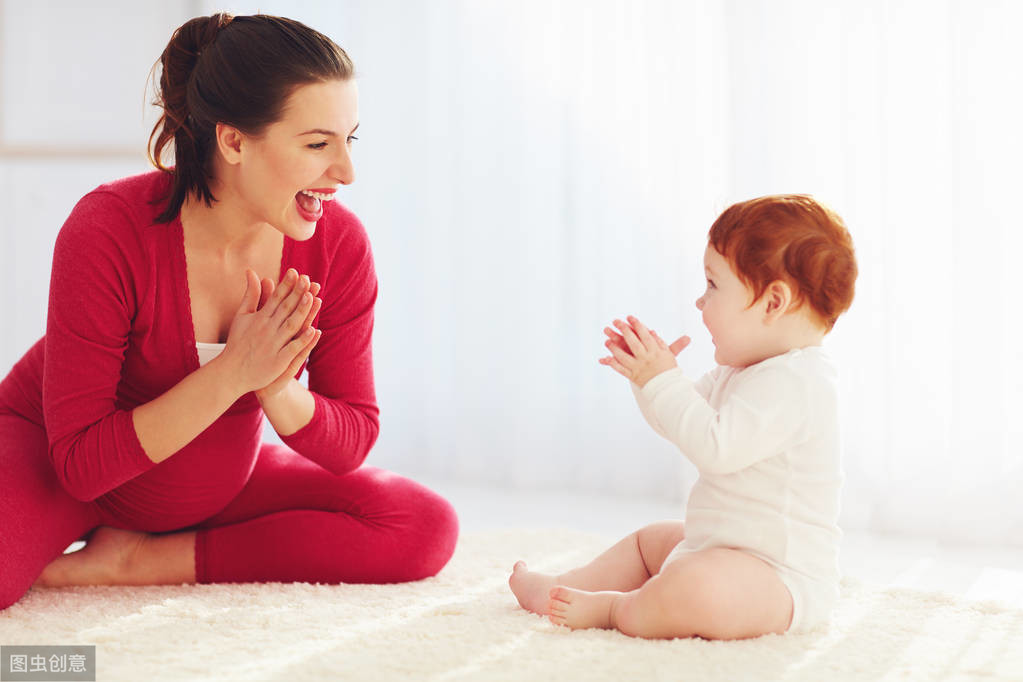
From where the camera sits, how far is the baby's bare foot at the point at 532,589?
1.45 meters

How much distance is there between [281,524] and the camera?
1661 mm

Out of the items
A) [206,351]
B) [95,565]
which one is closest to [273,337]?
[206,351]

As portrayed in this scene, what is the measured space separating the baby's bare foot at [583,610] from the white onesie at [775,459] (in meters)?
0.14

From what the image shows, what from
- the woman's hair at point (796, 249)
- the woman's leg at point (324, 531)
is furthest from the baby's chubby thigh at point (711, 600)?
the woman's leg at point (324, 531)

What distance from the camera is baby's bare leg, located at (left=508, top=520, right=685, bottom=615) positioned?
148 cm

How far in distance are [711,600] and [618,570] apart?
0.22 metres

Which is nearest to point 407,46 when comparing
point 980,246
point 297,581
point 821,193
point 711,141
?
point 711,141

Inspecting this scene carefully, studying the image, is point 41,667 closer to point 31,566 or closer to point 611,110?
point 31,566

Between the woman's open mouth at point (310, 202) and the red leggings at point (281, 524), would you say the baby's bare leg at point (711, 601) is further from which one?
the woman's open mouth at point (310, 202)

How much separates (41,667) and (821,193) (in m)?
1.68

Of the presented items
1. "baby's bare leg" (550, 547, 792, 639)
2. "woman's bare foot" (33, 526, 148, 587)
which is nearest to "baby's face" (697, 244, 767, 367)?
"baby's bare leg" (550, 547, 792, 639)

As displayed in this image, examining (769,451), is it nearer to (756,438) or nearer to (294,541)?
(756,438)

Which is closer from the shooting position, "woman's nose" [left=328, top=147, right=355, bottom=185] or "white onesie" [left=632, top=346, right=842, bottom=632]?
"white onesie" [left=632, top=346, right=842, bottom=632]

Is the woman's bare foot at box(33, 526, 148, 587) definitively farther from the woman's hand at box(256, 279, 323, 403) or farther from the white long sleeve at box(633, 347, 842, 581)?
the white long sleeve at box(633, 347, 842, 581)
